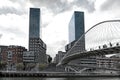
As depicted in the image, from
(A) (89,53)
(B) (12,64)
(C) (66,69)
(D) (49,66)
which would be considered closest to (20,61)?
(B) (12,64)

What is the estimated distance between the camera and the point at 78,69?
166m

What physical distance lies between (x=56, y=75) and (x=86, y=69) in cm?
3911

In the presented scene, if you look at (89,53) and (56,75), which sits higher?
(89,53)

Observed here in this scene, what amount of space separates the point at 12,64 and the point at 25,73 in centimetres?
5639

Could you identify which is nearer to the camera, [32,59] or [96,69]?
[96,69]

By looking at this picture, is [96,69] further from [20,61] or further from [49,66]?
[20,61]

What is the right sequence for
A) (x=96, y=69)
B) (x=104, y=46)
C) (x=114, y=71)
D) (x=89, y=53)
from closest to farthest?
(x=104, y=46) → (x=89, y=53) → (x=114, y=71) → (x=96, y=69)

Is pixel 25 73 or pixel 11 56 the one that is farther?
pixel 11 56

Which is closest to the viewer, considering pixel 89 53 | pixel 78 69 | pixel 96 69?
pixel 89 53

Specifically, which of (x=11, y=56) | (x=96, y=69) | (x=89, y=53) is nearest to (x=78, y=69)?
(x=96, y=69)

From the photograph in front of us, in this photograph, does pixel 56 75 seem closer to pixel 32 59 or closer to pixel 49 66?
pixel 49 66

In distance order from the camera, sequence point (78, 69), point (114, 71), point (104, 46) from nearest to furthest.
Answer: point (104, 46) → point (114, 71) → point (78, 69)

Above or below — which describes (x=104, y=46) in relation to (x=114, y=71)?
above

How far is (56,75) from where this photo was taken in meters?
136
